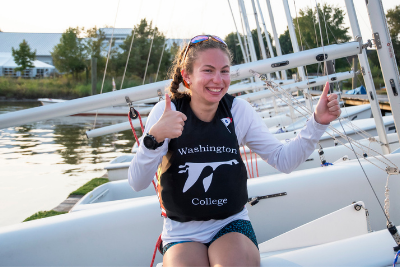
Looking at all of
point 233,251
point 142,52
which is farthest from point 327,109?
point 142,52

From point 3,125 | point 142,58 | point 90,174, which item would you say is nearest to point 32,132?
point 90,174

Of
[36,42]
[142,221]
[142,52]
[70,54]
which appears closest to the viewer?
[142,221]

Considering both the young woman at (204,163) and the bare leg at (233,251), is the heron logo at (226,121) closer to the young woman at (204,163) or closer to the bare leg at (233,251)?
the young woman at (204,163)

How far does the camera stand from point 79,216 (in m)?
2.56

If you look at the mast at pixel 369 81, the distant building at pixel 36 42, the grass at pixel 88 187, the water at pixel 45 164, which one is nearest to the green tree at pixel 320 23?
the mast at pixel 369 81

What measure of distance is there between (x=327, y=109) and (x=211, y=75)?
0.61m

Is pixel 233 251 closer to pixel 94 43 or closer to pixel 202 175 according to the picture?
pixel 202 175

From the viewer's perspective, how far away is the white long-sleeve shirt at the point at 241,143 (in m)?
1.61

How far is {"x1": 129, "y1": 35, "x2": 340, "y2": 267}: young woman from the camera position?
156 centimetres

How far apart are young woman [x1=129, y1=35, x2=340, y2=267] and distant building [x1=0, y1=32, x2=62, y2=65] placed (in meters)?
46.7

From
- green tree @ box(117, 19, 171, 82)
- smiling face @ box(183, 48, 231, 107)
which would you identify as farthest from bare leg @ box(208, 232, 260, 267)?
green tree @ box(117, 19, 171, 82)

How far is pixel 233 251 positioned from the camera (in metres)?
1.52

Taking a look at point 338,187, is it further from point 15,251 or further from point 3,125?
point 3,125

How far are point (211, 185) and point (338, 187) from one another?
160 centimetres
